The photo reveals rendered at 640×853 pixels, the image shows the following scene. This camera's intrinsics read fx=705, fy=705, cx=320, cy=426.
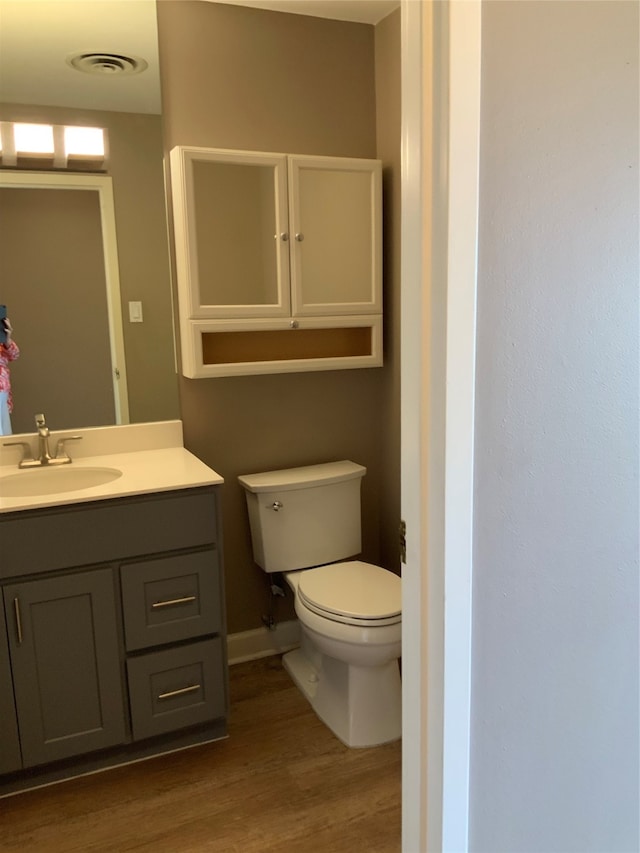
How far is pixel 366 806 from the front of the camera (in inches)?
75.3

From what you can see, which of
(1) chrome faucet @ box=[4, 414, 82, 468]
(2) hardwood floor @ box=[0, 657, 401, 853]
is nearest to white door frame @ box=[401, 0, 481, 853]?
(2) hardwood floor @ box=[0, 657, 401, 853]

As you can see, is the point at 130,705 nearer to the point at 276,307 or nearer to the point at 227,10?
the point at 276,307

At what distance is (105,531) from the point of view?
1902mm

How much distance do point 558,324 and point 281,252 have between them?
1342 mm

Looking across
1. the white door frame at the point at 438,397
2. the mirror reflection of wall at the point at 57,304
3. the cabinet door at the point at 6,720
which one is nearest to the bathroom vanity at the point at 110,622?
the cabinet door at the point at 6,720

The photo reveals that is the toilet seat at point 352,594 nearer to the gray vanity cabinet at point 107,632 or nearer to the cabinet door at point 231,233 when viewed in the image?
the gray vanity cabinet at point 107,632

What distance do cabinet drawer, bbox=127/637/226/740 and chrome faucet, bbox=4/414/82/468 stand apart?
665mm

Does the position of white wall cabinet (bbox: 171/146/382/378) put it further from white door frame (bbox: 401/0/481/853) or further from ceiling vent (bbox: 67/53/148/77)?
white door frame (bbox: 401/0/481/853)

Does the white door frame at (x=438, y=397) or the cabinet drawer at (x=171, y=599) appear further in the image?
the cabinet drawer at (x=171, y=599)

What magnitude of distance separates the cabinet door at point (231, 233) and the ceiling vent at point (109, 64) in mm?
292

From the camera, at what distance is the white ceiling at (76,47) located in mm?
2084

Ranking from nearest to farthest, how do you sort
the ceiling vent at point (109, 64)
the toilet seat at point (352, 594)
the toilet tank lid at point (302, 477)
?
the toilet seat at point (352, 594), the ceiling vent at point (109, 64), the toilet tank lid at point (302, 477)

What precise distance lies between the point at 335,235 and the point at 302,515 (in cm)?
98

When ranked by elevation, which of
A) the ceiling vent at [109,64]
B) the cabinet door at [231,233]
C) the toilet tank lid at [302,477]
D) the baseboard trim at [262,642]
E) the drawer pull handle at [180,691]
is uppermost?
the ceiling vent at [109,64]
